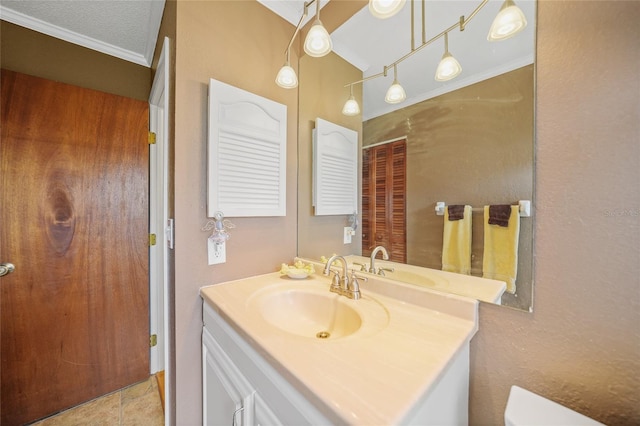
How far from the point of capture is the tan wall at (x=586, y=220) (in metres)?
0.54

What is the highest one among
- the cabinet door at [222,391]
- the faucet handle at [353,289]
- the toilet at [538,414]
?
the faucet handle at [353,289]

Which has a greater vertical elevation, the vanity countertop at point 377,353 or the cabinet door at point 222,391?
the vanity countertop at point 377,353

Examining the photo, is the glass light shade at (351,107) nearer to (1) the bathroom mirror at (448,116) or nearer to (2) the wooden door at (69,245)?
(1) the bathroom mirror at (448,116)

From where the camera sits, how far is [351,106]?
1.21 metres

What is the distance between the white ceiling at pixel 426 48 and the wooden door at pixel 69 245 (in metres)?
1.35

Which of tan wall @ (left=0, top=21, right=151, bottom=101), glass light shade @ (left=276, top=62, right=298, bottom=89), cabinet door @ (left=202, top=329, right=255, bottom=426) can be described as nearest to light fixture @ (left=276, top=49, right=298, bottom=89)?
glass light shade @ (left=276, top=62, right=298, bottom=89)

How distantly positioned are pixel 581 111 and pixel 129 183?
7.15 ft

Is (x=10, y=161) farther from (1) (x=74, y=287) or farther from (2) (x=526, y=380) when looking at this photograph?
(2) (x=526, y=380)

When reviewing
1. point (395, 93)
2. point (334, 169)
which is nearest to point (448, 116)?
point (395, 93)

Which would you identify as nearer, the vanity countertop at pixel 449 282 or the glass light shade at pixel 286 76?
the vanity countertop at pixel 449 282

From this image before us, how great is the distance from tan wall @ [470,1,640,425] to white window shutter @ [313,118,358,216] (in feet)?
2.32

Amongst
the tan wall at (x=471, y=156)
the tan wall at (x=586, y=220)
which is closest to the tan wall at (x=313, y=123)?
the tan wall at (x=471, y=156)

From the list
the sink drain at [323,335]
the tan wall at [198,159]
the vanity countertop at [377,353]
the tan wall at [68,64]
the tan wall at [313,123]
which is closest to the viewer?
the vanity countertop at [377,353]

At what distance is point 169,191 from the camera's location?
1138mm
